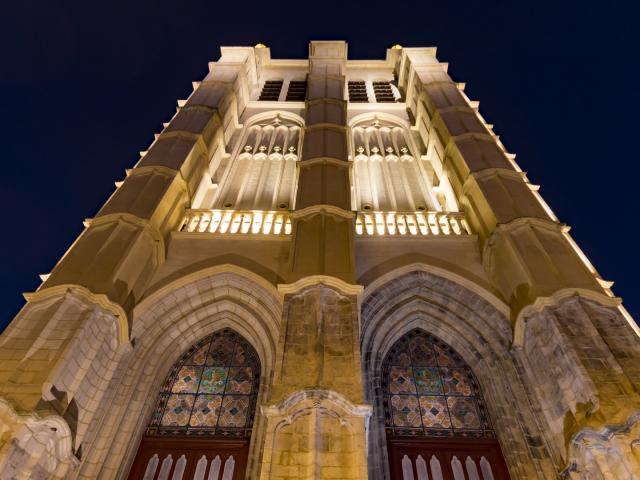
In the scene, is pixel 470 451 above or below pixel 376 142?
below

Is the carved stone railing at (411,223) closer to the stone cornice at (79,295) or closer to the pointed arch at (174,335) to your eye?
the pointed arch at (174,335)

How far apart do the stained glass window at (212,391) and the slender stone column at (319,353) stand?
1.82 metres

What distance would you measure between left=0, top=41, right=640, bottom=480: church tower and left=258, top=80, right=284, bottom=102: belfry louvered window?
668 centimetres

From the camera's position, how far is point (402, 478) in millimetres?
6617

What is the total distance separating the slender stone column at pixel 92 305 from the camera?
5.57m

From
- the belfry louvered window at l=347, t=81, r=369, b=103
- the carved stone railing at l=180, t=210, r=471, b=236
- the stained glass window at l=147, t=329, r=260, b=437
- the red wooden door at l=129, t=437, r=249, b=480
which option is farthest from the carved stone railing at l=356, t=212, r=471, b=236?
the belfry louvered window at l=347, t=81, r=369, b=103

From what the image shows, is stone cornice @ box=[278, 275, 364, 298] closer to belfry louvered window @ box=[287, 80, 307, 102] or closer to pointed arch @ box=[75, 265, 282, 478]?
pointed arch @ box=[75, 265, 282, 478]

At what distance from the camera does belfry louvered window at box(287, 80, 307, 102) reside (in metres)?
17.6

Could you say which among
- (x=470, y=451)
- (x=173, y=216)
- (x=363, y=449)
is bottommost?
(x=363, y=449)

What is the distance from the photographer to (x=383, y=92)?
17891 millimetres

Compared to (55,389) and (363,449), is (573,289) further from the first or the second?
(55,389)

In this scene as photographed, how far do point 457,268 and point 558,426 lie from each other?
316 centimetres

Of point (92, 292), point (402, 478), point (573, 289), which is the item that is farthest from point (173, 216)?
point (573, 289)

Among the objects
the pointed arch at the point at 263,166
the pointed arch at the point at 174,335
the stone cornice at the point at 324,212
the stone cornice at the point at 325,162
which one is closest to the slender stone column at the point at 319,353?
the stone cornice at the point at 324,212
